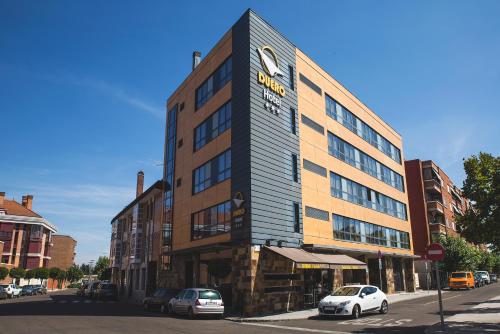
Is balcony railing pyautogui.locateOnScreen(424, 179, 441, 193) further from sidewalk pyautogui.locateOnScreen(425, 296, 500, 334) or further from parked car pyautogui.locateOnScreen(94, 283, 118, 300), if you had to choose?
parked car pyautogui.locateOnScreen(94, 283, 118, 300)

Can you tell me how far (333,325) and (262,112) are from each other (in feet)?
43.6

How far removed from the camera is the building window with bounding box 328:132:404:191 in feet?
105

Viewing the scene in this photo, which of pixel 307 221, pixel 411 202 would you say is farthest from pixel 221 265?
pixel 411 202

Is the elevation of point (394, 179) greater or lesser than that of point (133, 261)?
greater

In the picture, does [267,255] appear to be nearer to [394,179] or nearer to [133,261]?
[133,261]

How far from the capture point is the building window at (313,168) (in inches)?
Answer: 1075

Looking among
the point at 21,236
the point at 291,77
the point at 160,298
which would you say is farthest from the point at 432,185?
the point at 21,236

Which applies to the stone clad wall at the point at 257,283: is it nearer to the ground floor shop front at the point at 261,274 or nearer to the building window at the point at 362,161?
the ground floor shop front at the point at 261,274

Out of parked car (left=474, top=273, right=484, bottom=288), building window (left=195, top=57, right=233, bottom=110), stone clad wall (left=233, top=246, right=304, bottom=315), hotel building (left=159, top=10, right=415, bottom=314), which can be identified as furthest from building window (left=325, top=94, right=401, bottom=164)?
parked car (left=474, top=273, right=484, bottom=288)

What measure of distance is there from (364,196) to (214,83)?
16872 millimetres

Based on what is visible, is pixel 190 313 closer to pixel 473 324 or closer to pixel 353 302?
pixel 353 302

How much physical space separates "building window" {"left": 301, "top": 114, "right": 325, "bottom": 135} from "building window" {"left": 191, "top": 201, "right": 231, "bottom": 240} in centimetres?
869

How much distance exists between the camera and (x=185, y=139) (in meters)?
32.1

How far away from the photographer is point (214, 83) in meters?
28.5
